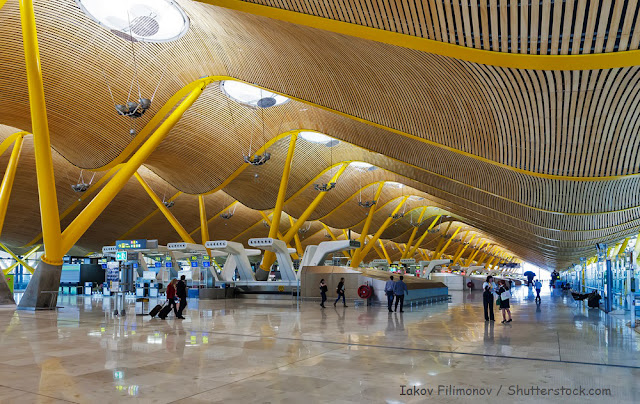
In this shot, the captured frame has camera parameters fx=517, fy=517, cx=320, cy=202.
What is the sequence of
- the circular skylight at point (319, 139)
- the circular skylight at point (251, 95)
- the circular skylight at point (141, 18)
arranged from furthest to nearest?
the circular skylight at point (319, 139) < the circular skylight at point (251, 95) < the circular skylight at point (141, 18)

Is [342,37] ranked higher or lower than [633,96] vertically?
higher

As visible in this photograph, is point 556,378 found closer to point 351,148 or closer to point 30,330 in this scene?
point 30,330

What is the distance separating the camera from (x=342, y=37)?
14047 millimetres

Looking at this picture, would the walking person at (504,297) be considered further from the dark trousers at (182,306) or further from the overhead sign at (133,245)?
the overhead sign at (133,245)

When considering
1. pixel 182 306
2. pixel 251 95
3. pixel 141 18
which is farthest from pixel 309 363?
pixel 251 95

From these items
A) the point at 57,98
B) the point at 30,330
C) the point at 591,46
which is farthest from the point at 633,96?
the point at 57,98

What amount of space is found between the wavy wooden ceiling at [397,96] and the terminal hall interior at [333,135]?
0.20ft

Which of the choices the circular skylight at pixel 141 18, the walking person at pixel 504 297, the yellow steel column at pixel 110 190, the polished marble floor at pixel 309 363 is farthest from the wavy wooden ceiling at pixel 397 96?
the polished marble floor at pixel 309 363

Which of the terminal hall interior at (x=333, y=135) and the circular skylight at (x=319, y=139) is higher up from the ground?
the circular skylight at (x=319, y=139)

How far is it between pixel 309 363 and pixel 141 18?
1688 centimetres

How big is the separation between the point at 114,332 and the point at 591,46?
11.0 meters

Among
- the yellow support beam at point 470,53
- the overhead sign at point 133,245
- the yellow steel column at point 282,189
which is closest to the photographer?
the yellow support beam at point 470,53

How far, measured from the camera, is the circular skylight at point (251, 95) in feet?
90.5

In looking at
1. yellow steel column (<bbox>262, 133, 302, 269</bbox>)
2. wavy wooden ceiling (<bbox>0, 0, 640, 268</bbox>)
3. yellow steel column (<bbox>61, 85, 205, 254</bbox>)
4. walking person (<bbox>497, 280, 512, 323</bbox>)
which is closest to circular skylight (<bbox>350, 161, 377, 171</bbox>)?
wavy wooden ceiling (<bbox>0, 0, 640, 268</bbox>)
